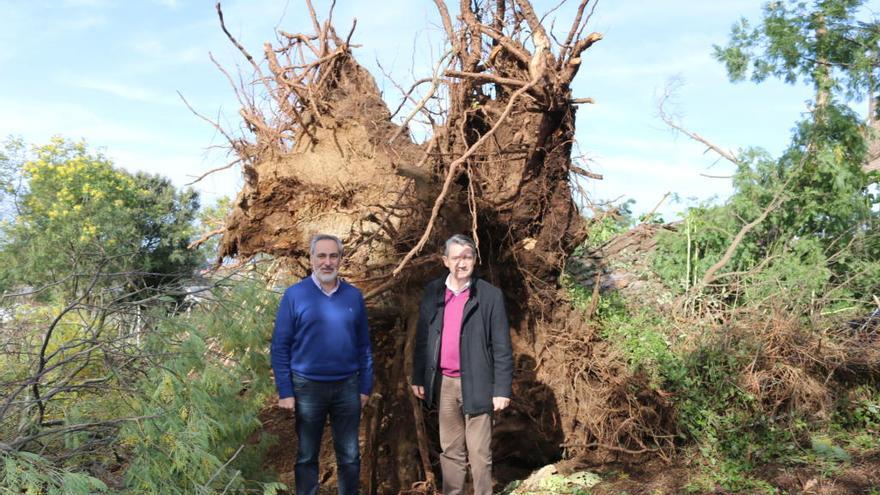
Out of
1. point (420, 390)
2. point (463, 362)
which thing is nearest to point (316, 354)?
point (420, 390)

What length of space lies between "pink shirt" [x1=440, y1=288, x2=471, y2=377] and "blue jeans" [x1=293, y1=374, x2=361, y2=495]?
61 centimetres

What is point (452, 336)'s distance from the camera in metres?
4.74

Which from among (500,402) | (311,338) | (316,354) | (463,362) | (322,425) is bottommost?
(322,425)

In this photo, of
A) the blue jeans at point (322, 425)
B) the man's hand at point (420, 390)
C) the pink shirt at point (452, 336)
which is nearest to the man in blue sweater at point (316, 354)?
the blue jeans at point (322, 425)

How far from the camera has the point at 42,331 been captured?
17.3 ft

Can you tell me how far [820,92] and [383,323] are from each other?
22.0ft

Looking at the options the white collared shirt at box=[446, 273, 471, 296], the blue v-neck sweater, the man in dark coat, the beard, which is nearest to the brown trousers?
the man in dark coat

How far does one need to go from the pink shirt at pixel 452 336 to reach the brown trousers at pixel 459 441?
0.27ft

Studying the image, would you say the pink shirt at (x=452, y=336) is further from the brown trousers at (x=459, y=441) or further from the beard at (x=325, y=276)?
the beard at (x=325, y=276)

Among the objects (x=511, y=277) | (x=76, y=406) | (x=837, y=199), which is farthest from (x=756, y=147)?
(x=76, y=406)

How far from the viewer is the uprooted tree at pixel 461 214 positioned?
20.3 ft

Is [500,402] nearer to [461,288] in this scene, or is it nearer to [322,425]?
[461,288]

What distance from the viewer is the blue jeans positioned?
457 cm

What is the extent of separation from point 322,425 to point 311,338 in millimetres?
609
